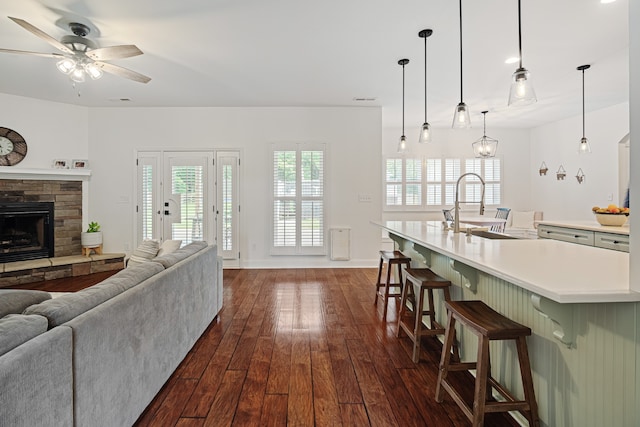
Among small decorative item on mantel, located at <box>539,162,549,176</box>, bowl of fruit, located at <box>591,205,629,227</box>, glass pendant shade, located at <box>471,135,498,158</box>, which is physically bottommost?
bowl of fruit, located at <box>591,205,629,227</box>

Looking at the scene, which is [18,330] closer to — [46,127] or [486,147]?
[46,127]

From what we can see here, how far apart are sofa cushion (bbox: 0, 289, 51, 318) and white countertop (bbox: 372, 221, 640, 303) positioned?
6.69ft

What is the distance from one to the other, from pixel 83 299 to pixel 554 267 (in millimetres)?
2094

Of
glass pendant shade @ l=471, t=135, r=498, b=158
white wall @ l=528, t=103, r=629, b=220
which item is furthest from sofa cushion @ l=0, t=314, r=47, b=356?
white wall @ l=528, t=103, r=629, b=220

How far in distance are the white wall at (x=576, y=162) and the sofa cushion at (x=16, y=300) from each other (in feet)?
24.5

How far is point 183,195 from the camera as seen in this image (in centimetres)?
549

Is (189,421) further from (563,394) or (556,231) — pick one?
(556,231)

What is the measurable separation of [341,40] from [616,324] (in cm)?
308

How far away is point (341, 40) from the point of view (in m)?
3.25

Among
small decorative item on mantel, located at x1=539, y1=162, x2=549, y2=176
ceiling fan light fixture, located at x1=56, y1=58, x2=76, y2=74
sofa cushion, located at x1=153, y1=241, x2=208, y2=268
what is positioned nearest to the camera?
sofa cushion, located at x1=153, y1=241, x2=208, y2=268

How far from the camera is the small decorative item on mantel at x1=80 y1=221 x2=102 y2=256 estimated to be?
5.21 m

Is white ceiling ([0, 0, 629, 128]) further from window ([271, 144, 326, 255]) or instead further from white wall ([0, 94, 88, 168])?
window ([271, 144, 326, 255])

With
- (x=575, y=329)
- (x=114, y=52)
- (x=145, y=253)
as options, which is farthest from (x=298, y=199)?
(x=575, y=329)

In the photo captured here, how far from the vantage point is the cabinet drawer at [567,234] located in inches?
144
